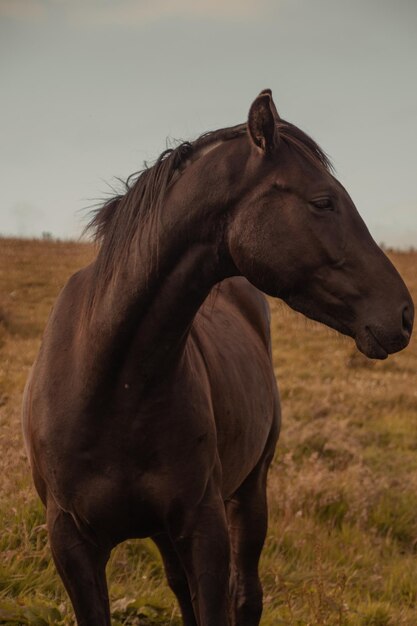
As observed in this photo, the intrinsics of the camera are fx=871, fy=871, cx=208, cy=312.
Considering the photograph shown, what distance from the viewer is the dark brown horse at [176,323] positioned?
2879 mm

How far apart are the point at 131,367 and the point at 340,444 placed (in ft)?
19.2

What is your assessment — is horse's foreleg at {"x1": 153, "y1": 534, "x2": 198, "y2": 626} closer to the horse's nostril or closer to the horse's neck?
the horse's neck

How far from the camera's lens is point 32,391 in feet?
11.4

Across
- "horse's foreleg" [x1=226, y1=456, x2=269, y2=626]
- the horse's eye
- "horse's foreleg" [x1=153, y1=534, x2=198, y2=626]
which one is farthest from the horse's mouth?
"horse's foreleg" [x1=226, y1=456, x2=269, y2=626]

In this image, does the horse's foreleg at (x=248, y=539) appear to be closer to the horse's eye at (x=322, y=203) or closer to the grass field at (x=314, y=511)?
the grass field at (x=314, y=511)

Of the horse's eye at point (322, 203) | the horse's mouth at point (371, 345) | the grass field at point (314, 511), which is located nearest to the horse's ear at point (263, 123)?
the horse's eye at point (322, 203)

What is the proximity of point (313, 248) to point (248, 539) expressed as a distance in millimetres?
2446

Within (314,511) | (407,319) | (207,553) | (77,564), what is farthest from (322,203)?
(314,511)

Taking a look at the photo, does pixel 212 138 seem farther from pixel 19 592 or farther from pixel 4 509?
pixel 4 509

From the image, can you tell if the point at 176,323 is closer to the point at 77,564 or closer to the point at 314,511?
the point at 77,564

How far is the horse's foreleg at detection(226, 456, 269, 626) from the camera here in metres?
4.61

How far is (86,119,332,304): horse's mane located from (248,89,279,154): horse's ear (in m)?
0.09

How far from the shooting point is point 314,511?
684 cm

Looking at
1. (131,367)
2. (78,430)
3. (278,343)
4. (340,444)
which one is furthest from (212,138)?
(278,343)
